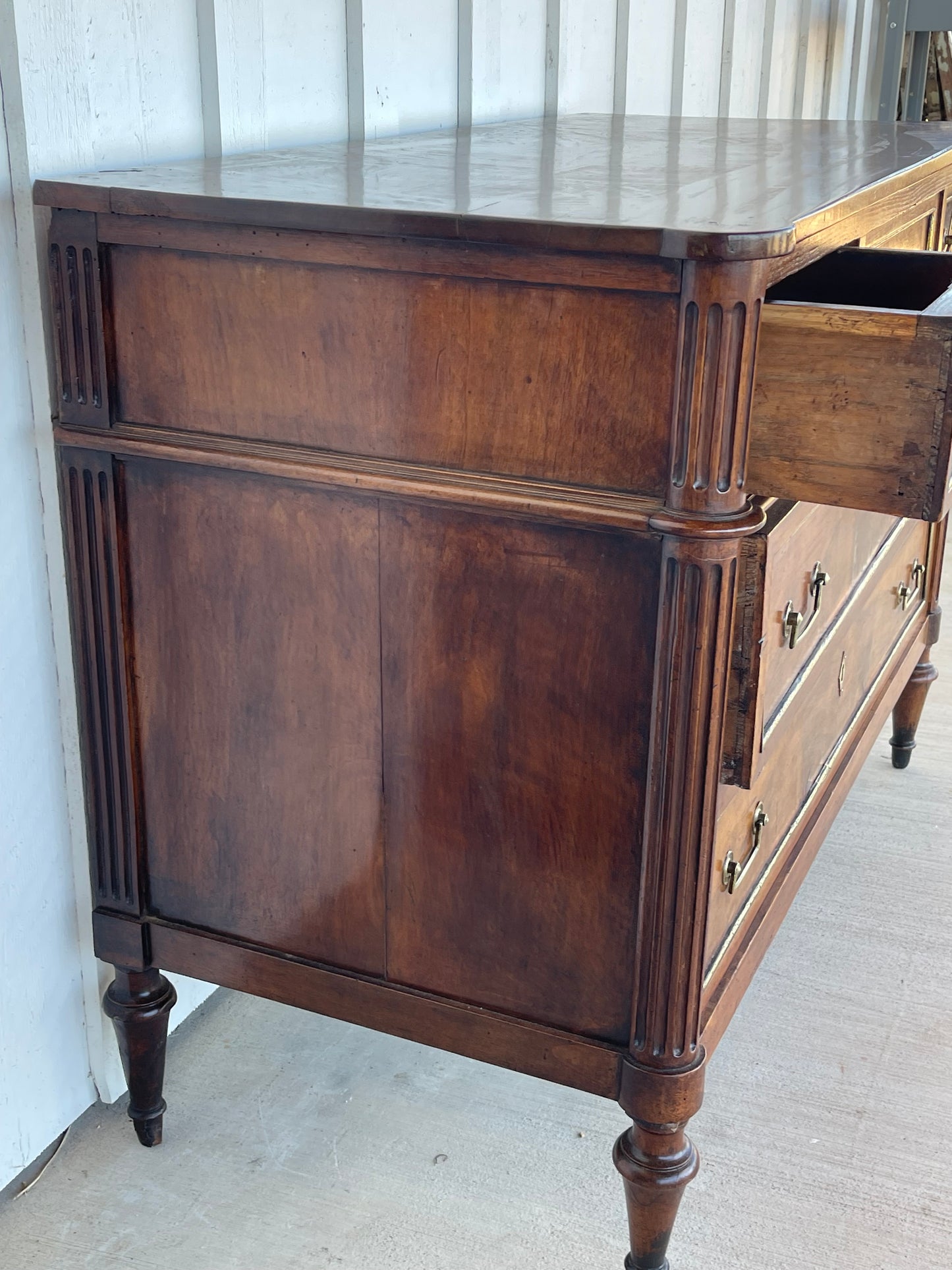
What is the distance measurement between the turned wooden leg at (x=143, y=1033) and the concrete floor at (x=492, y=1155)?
5cm

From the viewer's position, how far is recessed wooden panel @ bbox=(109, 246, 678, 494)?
1105 mm

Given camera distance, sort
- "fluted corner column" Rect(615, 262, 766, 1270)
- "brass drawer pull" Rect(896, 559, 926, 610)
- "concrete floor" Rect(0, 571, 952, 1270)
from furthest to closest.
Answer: "brass drawer pull" Rect(896, 559, 926, 610) < "concrete floor" Rect(0, 571, 952, 1270) < "fluted corner column" Rect(615, 262, 766, 1270)

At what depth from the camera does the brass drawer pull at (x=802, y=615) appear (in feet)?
4.53

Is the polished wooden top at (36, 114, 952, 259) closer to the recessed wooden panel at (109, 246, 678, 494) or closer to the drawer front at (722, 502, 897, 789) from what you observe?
the recessed wooden panel at (109, 246, 678, 494)

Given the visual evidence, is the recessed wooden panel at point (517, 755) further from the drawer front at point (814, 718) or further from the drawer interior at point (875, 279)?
the drawer interior at point (875, 279)

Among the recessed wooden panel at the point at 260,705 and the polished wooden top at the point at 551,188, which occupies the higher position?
the polished wooden top at the point at 551,188

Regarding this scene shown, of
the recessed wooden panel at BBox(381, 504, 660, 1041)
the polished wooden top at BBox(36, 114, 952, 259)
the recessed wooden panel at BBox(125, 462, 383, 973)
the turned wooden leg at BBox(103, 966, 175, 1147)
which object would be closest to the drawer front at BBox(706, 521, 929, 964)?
the recessed wooden panel at BBox(381, 504, 660, 1041)

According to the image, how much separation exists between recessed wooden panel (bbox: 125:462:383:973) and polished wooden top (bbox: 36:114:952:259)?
257 millimetres

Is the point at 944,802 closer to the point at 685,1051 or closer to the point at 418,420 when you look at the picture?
the point at 685,1051

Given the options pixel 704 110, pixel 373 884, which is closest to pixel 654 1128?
pixel 373 884

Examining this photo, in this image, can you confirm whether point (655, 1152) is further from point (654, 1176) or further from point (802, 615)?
point (802, 615)

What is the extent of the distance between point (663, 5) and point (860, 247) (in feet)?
5.17

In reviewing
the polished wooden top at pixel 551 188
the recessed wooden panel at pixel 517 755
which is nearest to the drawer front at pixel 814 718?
the recessed wooden panel at pixel 517 755

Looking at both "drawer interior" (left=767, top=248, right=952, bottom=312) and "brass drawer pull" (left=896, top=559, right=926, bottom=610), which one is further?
"brass drawer pull" (left=896, top=559, right=926, bottom=610)
